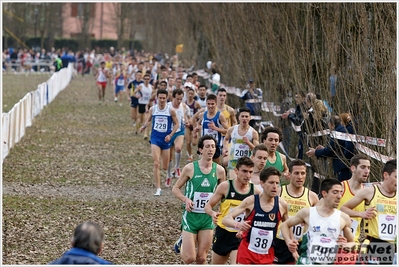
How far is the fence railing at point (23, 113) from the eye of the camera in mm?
21619

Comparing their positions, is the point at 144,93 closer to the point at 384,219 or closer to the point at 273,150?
the point at 273,150

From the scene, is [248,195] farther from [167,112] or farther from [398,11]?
[167,112]

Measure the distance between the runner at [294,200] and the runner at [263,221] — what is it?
17 cm

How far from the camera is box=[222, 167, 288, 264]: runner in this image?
9281mm

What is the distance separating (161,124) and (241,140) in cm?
342

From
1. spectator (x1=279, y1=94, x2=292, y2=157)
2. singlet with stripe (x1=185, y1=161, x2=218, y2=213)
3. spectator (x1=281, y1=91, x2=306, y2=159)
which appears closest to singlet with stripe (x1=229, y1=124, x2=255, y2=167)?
spectator (x1=281, y1=91, x2=306, y2=159)

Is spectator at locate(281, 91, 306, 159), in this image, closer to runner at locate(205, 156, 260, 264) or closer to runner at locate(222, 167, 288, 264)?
runner at locate(205, 156, 260, 264)

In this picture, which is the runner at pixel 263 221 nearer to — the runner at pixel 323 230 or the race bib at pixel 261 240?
the race bib at pixel 261 240

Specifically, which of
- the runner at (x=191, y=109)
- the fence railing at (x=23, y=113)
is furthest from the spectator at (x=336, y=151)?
the fence railing at (x=23, y=113)

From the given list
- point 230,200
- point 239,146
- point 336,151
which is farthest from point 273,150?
point 239,146

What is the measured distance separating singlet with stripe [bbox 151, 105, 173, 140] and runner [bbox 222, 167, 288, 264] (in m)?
8.23

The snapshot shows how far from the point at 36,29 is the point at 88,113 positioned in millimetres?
56144

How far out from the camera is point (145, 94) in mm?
27406

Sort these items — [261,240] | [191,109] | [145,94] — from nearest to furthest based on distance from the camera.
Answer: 1. [261,240]
2. [191,109]
3. [145,94]
